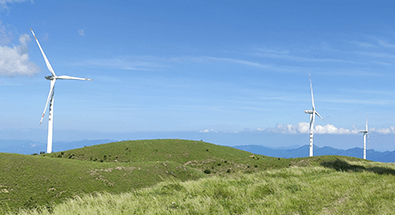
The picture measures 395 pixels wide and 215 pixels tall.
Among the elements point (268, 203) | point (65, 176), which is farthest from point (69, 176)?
point (268, 203)

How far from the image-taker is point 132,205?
14.7 metres

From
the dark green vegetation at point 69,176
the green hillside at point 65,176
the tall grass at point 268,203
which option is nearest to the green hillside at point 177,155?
the dark green vegetation at point 69,176

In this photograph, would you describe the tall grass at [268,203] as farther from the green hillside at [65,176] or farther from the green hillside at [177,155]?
the green hillside at [177,155]

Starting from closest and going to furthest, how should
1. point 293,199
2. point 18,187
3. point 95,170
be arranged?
1. point 293,199
2. point 18,187
3. point 95,170

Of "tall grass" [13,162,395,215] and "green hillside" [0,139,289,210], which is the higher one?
"tall grass" [13,162,395,215]

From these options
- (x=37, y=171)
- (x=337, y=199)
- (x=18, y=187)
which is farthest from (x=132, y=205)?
(x=37, y=171)

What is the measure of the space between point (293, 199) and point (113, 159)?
45586mm

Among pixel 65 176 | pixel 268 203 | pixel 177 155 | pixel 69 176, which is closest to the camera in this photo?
pixel 268 203

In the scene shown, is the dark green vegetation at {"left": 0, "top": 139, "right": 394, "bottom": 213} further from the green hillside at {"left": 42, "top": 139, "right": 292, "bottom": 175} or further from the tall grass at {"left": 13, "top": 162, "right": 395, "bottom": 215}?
the tall grass at {"left": 13, "top": 162, "right": 395, "bottom": 215}

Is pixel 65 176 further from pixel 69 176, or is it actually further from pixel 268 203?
pixel 268 203

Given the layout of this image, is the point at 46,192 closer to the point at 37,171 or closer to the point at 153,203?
the point at 37,171

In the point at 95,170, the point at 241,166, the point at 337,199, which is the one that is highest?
the point at 337,199

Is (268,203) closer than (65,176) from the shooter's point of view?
Yes

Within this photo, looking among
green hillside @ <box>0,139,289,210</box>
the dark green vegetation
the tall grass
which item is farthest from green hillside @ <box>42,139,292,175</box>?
the tall grass
